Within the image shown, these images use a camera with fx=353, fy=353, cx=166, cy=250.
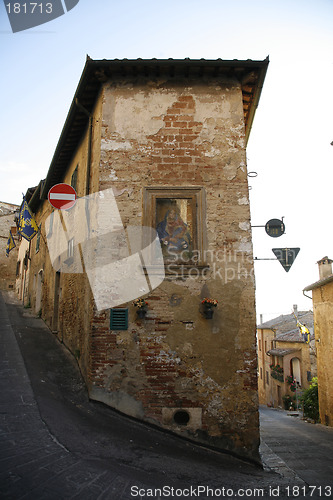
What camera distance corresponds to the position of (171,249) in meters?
6.58

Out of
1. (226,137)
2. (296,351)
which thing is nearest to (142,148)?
(226,137)

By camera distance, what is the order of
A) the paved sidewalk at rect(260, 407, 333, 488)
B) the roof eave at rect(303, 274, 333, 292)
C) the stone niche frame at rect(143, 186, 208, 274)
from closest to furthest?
1. the paved sidewalk at rect(260, 407, 333, 488)
2. the stone niche frame at rect(143, 186, 208, 274)
3. the roof eave at rect(303, 274, 333, 292)

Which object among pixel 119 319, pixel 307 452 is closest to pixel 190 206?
pixel 119 319

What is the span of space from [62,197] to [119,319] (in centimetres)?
305

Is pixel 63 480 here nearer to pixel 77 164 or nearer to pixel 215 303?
pixel 215 303

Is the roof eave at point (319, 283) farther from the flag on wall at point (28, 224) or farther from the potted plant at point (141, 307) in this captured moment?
the flag on wall at point (28, 224)

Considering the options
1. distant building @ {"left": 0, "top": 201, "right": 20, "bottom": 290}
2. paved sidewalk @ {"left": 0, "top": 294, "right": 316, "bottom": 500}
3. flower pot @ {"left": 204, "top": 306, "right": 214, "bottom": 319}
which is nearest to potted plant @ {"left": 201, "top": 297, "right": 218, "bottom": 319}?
flower pot @ {"left": 204, "top": 306, "right": 214, "bottom": 319}

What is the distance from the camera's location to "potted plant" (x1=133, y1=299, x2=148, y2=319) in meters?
6.16

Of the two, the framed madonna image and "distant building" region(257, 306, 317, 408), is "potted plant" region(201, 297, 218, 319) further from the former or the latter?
"distant building" region(257, 306, 317, 408)

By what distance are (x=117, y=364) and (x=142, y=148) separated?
4058 mm

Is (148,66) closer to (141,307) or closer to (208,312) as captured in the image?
(141,307)

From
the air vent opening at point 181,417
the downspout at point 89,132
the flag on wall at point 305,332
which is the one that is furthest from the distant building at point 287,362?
the downspout at point 89,132

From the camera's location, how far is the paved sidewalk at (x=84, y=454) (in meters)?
3.43

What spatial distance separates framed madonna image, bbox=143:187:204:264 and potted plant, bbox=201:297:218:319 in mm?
816
